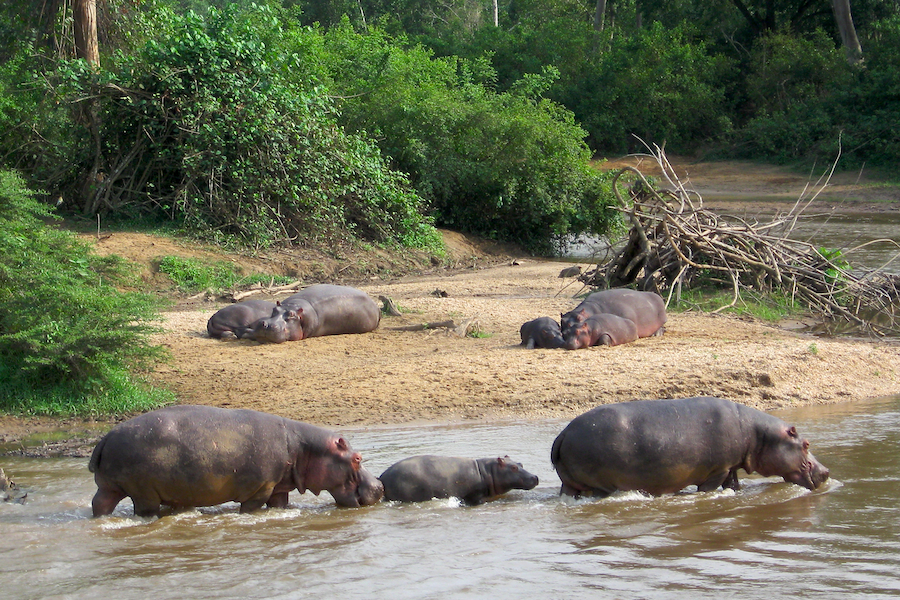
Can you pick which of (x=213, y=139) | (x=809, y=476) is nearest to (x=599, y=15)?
(x=213, y=139)

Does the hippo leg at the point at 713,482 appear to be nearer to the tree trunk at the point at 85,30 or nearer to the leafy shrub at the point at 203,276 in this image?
the leafy shrub at the point at 203,276

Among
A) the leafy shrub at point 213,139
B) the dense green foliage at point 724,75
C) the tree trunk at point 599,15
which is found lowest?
the leafy shrub at point 213,139

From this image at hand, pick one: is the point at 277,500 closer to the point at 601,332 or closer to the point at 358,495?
the point at 358,495

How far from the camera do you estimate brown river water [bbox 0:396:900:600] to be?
4434mm

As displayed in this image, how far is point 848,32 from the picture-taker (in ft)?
119

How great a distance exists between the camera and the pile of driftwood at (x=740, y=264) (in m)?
12.3

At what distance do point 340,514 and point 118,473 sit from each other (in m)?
1.27

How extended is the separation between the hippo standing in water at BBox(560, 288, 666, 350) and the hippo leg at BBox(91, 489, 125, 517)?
536cm

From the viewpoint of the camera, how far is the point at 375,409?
809cm

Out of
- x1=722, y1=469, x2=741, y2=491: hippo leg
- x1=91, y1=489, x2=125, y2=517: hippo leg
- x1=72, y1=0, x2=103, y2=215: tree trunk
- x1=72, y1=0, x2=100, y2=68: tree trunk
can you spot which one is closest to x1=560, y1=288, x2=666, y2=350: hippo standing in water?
x1=722, y1=469, x2=741, y2=491: hippo leg

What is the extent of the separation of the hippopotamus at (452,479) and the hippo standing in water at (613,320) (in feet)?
12.8

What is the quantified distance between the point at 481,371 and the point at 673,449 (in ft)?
11.6

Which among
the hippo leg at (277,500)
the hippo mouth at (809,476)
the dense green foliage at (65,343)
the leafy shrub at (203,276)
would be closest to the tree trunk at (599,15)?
the leafy shrub at (203,276)

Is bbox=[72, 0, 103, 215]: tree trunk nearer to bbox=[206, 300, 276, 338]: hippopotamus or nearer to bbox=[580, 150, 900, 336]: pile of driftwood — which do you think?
bbox=[206, 300, 276, 338]: hippopotamus
